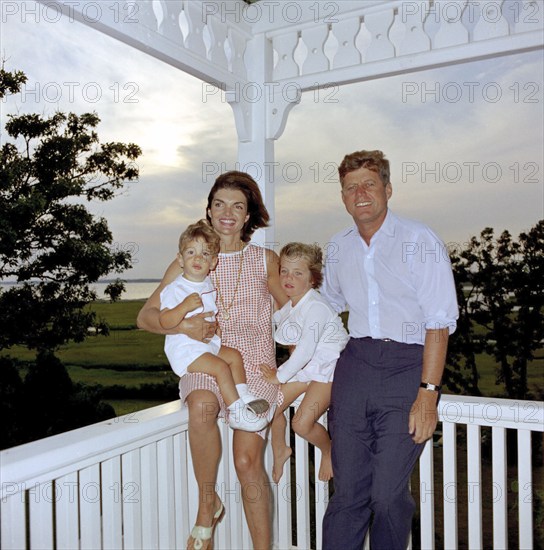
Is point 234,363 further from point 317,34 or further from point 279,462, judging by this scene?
point 317,34

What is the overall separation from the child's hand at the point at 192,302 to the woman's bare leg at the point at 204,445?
13.3 inches

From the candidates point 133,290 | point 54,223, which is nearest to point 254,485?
point 133,290

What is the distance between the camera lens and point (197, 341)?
2.17 m

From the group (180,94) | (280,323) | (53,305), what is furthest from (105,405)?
(280,323)

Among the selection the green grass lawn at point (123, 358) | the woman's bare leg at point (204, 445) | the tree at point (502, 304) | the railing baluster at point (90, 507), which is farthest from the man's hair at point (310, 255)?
the tree at point (502, 304)

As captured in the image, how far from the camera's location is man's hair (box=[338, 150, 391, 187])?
221 centimetres

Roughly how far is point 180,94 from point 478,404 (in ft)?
14.2

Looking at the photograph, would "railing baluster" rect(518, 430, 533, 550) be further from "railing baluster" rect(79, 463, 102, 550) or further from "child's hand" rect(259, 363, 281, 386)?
"railing baluster" rect(79, 463, 102, 550)

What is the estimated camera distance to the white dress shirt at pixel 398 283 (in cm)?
208

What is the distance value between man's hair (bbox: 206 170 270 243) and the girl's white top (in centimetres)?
37

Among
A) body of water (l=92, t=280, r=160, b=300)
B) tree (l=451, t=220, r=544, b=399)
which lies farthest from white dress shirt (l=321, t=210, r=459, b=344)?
tree (l=451, t=220, r=544, b=399)

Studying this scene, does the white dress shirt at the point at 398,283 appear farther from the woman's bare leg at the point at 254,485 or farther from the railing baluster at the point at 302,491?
the railing baluster at the point at 302,491

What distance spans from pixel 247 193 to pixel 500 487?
1.57m

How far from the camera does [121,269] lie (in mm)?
5461
